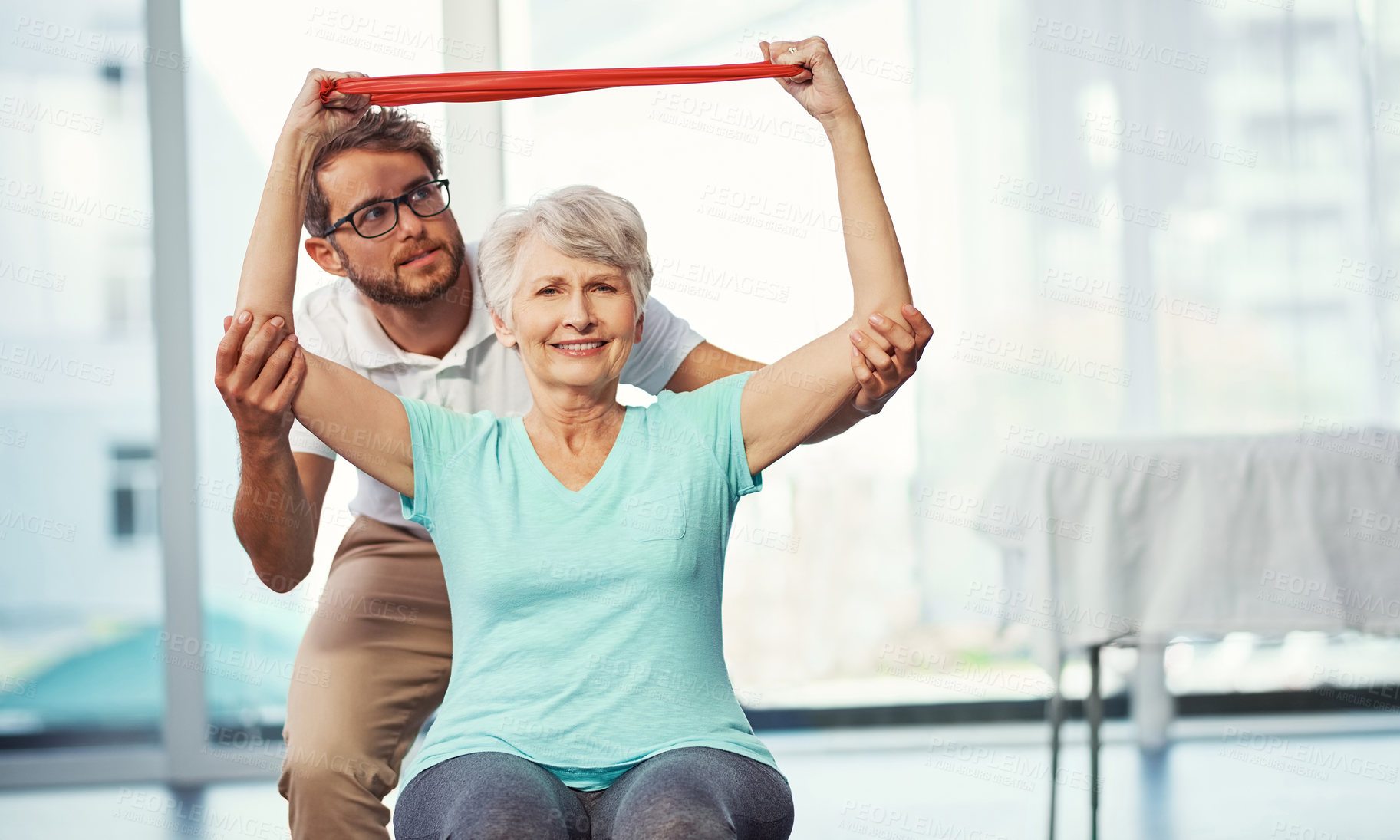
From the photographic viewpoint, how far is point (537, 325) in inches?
59.4

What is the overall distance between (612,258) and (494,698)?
0.61m

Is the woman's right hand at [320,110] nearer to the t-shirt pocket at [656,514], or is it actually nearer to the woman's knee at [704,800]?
the t-shirt pocket at [656,514]

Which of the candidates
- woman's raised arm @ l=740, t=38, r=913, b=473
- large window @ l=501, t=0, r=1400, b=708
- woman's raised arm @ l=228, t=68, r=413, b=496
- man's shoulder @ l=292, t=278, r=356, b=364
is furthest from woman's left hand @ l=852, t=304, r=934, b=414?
large window @ l=501, t=0, r=1400, b=708

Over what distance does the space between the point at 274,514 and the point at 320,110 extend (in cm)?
59

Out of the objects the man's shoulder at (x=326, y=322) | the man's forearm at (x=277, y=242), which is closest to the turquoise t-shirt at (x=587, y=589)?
the man's forearm at (x=277, y=242)

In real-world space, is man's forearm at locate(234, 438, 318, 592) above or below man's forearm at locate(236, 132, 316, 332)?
below

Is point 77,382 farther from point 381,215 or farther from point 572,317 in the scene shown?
point 572,317

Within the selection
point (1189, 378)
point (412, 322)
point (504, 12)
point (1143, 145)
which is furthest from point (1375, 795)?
point (504, 12)

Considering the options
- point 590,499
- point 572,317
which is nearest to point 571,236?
point 572,317

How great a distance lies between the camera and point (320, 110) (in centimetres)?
150

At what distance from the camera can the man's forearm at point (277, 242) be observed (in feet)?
4.68

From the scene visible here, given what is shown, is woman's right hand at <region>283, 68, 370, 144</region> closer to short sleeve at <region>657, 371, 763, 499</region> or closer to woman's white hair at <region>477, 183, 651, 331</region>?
woman's white hair at <region>477, 183, 651, 331</region>

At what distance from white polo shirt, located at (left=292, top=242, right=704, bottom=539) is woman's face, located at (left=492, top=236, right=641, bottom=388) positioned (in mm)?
430

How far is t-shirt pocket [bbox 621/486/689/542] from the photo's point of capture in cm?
144
